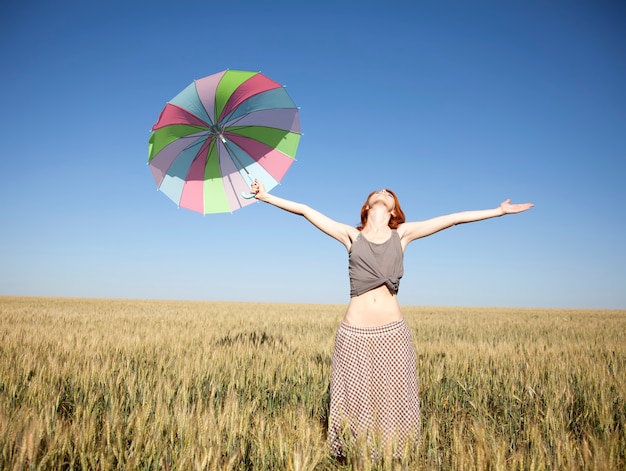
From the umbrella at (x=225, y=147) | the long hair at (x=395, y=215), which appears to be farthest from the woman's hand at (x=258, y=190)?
the umbrella at (x=225, y=147)

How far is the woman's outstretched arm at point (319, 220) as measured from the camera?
10.1 feet

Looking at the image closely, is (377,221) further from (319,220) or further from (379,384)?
(379,384)

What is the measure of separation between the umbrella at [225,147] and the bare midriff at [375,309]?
2338 millimetres

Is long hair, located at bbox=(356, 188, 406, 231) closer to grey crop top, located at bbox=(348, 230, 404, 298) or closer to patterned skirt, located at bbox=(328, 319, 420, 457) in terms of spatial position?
grey crop top, located at bbox=(348, 230, 404, 298)

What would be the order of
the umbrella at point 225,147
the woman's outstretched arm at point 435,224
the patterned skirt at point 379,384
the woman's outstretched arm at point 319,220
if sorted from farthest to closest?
the umbrella at point 225,147 → the woman's outstretched arm at point 319,220 → the woman's outstretched arm at point 435,224 → the patterned skirt at point 379,384

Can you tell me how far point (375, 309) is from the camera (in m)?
2.76

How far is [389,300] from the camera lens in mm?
2773

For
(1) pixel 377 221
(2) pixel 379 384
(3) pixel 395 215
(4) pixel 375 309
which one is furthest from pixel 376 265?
(2) pixel 379 384

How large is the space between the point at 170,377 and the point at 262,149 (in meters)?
2.94

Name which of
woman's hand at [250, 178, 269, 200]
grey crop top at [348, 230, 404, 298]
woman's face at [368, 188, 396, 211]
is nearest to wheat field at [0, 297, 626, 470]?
grey crop top at [348, 230, 404, 298]

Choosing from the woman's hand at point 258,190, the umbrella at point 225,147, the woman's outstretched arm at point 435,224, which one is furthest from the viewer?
the umbrella at point 225,147

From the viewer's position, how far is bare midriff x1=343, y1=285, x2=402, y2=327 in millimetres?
2746

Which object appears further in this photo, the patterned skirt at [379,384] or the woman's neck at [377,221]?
the woman's neck at [377,221]

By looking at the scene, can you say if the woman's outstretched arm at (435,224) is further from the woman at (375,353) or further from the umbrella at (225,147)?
the umbrella at (225,147)
